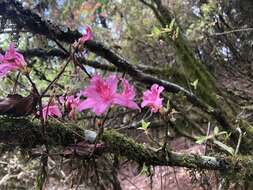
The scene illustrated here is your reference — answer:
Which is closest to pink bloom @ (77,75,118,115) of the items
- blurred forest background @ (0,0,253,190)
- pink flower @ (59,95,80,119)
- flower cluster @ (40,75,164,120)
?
flower cluster @ (40,75,164,120)

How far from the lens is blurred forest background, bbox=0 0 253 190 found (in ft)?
6.38

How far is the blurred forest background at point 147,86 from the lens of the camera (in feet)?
6.38

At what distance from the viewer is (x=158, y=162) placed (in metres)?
1.97

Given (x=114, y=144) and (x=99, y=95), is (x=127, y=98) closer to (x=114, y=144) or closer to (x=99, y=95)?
(x=99, y=95)

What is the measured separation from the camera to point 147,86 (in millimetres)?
3535

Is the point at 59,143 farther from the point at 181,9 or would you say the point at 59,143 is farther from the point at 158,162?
the point at 181,9

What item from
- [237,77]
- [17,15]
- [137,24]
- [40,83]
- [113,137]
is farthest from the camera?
[137,24]

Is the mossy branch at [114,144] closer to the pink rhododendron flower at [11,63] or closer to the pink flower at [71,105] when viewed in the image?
the pink flower at [71,105]

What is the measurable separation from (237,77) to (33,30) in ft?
15.9

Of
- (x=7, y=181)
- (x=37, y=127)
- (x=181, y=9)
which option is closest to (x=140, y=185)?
(x=7, y=181)

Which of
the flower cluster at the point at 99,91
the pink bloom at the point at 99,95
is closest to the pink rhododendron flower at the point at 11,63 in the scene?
the flower cluster at the point at 99,91

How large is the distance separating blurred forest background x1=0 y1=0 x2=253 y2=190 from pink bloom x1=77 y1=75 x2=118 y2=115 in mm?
217

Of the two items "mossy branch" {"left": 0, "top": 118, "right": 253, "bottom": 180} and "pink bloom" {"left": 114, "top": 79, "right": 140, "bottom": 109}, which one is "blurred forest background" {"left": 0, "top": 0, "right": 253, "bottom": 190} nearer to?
"mossy branch" {"left": 0, "top": 118, "right": 253, "bottom": 180}

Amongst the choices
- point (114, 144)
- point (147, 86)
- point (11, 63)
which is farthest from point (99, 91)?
point (147, 86)
